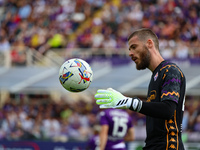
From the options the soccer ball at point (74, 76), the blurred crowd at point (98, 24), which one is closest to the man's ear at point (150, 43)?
the soccer ball at point (74, 76)

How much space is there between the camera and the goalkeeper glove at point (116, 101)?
174 inches

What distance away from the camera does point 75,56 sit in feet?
56.0

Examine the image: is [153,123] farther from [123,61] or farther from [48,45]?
[48,45]

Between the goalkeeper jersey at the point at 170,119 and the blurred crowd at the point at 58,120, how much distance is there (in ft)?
27.4

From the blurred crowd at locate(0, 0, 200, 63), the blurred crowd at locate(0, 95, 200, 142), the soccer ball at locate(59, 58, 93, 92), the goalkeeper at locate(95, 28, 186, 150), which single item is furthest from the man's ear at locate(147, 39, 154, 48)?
the blurred crowd at locate(0, 0, 200, 63)

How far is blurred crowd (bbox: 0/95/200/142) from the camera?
45.6 feet

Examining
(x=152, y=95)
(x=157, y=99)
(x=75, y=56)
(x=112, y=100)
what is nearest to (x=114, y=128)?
(x=152, y=95)

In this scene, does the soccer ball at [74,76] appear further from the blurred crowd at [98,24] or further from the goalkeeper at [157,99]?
the blurred crowd at [98,24]

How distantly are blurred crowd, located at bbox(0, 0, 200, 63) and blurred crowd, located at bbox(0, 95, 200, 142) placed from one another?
2295 millimetres

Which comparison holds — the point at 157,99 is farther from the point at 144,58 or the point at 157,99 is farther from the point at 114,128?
the point at 114,128

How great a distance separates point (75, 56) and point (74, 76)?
11.7m

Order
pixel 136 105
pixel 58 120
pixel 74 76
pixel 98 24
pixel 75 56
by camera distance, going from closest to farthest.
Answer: pixel 136 105
pixel 74 76
pixel 58 120
pixel 75 56
pixel 98 24

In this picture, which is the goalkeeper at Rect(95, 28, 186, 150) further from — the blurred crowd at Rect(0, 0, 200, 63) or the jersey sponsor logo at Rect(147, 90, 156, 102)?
the blurred crowd at Rect(0, 0, 200, 63)

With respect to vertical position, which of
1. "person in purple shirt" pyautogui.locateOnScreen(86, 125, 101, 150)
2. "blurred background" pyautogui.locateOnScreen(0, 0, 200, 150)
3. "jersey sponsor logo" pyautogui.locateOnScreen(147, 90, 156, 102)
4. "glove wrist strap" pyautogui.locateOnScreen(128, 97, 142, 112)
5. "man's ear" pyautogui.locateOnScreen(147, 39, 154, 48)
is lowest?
"person in purple shirt" pyautogui.locateOnScreen(86, 125, 101, 150)
